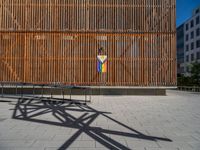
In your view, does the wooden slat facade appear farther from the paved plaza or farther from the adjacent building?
the adjacent building

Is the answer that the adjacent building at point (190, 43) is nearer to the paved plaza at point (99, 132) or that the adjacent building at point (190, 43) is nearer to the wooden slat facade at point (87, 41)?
the wooden slat facade at point (87, 41)

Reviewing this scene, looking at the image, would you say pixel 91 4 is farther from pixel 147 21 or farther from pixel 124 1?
pixel 147 21

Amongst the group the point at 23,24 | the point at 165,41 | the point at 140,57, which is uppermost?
the point at 23,24

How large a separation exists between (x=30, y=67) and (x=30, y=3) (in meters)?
5.14

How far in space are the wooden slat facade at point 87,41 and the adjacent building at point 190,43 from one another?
96.4 ft

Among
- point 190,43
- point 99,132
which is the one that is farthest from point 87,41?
point 190,43

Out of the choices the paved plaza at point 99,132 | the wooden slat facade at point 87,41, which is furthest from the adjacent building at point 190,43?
the paved plaza at point 99,132

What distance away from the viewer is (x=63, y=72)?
45.8 feet

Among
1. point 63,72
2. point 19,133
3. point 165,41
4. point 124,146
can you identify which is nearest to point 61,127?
point 19,133

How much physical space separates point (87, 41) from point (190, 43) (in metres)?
40.7

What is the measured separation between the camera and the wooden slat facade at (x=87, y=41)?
1394 centimetres

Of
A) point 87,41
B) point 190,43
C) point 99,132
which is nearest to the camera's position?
point 99,132

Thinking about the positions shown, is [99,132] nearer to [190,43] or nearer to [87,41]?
[87,41]

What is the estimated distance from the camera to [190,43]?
46.1 meters
